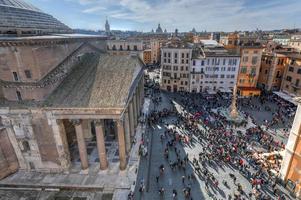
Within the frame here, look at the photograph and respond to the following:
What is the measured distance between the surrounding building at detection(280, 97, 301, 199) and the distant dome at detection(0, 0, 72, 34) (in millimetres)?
39471

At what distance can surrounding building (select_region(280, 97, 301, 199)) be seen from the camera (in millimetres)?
22031

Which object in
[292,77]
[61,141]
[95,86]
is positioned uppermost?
[95,86]

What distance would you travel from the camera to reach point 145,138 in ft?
110

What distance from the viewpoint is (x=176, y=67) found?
57.6 metres

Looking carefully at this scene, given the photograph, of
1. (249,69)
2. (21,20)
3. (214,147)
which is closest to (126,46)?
(21,20)

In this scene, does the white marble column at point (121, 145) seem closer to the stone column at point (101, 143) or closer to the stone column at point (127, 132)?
the stone column at point (101, 143)

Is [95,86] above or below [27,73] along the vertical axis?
below

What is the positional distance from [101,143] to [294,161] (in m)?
22.2

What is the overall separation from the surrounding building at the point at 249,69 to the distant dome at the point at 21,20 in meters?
47.5

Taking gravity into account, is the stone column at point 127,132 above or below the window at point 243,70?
below

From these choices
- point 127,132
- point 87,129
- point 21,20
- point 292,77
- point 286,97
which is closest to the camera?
point 127,132

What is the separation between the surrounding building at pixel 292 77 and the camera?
163 feet

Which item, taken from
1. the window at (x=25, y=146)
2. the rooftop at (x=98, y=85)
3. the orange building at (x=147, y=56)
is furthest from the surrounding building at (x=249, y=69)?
the orange building at (x=147, y=56)

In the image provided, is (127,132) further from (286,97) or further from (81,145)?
(286,97)
